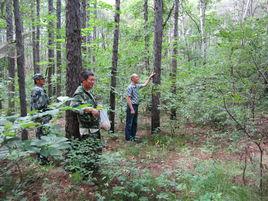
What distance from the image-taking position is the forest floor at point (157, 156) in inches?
161

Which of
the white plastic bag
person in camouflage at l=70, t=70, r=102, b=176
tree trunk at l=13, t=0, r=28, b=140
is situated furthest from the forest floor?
tree trunk at l=13, t=0, r=28, b=140

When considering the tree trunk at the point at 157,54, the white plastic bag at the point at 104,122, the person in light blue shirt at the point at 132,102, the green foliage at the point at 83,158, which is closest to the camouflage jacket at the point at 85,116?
the white plastic bag at the point at 104,122

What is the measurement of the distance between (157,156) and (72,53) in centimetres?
340

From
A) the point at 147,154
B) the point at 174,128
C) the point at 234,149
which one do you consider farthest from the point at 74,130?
the point at 174,128

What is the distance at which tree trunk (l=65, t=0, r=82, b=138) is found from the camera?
17.1 ft

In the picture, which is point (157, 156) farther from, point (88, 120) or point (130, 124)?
point (88, 120)

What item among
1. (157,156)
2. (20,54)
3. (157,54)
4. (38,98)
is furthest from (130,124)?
(20,54)

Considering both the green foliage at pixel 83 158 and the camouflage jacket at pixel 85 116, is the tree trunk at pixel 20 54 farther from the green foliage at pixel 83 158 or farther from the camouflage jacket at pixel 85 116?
the green foliage at pixel 83 158

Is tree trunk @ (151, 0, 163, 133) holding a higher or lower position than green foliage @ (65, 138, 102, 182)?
higher

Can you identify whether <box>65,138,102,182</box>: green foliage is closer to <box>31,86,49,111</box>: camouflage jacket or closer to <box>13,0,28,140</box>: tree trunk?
<box>31,86,49,111</box>: camouflage jacket

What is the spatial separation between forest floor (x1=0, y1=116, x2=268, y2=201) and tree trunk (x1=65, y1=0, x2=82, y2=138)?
0.78m

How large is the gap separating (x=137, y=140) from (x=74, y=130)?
12.0ft

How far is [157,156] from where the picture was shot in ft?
23.2

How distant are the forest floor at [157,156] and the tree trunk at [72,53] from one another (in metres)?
0.78
